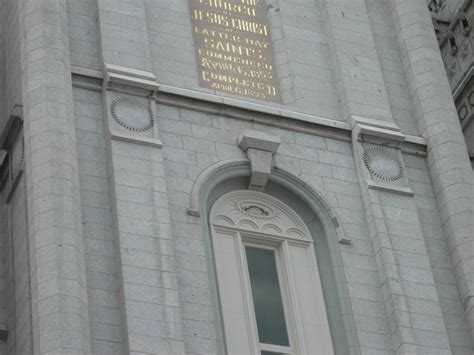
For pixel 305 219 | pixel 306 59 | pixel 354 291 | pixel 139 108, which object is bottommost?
pixel 354 291

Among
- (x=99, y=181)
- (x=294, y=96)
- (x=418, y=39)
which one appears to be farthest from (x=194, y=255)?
(x=418, y=39)

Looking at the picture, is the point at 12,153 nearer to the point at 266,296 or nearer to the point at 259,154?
the point at 259,154

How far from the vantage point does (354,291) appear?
26.6 m

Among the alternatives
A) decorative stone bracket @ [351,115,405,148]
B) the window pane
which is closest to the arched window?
the window pane

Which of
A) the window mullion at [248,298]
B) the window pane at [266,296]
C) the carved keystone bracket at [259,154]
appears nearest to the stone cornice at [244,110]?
the carved keystone bracket at [259,154]

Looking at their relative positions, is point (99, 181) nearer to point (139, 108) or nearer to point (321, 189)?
point (139, 108)

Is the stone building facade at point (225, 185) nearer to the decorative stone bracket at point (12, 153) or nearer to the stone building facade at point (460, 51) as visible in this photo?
the decorative stone bracket at point (12, 153)

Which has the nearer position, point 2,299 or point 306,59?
point 2,299

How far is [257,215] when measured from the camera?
27.6 m

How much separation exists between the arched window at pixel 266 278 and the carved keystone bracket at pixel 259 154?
26 centimetres

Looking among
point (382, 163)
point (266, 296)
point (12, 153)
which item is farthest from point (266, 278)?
point (12, 153)

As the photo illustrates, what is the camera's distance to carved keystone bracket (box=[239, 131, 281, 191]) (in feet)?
90.9

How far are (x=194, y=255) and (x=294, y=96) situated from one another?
16.2 feet

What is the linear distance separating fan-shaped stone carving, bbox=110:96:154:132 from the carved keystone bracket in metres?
1.78
